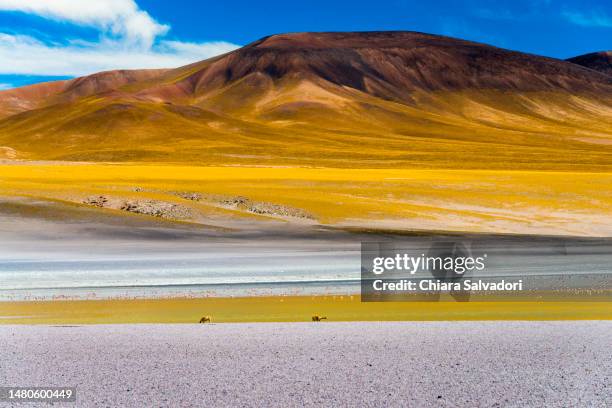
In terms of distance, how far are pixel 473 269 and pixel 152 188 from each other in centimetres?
3346

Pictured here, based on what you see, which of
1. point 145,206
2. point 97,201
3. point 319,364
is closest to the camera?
point 319,364

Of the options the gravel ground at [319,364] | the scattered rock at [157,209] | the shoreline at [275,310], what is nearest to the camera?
the gravel ground at [319,364]

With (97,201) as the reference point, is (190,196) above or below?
above

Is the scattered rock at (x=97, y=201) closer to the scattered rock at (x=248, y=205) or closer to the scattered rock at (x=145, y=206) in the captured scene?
the scattered rock at (x=145, y=206)

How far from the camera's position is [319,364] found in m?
9.80

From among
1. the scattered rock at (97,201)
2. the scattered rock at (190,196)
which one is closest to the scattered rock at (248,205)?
the scattered rock at (190,196)

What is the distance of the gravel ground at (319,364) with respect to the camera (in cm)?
860

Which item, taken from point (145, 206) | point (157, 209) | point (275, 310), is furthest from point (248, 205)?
point (275, 310)

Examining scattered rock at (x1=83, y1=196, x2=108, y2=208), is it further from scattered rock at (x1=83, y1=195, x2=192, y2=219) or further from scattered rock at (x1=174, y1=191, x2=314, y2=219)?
scattered rock at (x1=174, y1=191, x2=314, y2=219)

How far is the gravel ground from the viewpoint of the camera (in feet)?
28.2

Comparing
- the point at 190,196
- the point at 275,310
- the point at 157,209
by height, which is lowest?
the point at 275,310

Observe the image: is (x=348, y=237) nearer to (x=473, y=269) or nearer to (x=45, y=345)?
(x=473, y=269)

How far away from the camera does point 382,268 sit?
2164 cm

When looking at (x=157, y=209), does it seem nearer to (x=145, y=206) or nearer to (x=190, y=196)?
(x=145, y=206)
